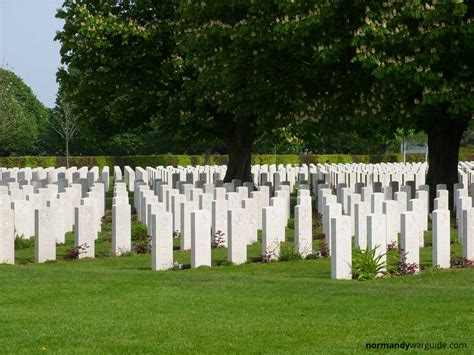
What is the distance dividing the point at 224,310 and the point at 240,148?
23.1 meters

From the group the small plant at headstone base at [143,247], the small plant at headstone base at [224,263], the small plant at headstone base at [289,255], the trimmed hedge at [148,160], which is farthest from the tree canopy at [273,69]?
the trimmed hedge at [148,160]

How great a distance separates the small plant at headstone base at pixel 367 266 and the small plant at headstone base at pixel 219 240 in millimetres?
4188

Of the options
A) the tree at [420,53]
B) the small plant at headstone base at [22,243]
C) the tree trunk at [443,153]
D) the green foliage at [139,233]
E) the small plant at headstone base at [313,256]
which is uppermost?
the tree at [420,53]

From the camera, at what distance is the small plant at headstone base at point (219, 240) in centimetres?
1797

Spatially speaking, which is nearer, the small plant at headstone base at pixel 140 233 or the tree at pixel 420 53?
the small plant at headstone base at pixel 140 233

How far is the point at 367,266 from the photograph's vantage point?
14.0 m

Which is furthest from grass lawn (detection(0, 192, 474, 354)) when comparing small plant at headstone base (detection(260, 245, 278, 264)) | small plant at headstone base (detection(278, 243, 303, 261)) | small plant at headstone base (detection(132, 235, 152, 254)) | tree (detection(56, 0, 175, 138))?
tree (detection(56, 0, 175, 138))

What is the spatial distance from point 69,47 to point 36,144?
59187 mm

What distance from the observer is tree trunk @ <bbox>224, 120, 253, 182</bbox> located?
3384cm

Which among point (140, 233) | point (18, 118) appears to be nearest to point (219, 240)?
point (140, 233)

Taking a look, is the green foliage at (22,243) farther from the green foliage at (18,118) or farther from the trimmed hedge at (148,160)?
the green foliage at (18,118)

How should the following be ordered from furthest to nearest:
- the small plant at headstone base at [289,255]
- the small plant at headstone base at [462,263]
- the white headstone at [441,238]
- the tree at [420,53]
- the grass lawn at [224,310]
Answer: the tree at [420,53], the small plant at headstone base at [289,255], the small plant at headstone base at [462,263], the white headstone at [441,238], the grass lawn at [224,310]

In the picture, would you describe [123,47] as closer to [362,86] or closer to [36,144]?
[362,86]

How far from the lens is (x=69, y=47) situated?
1286 inches
